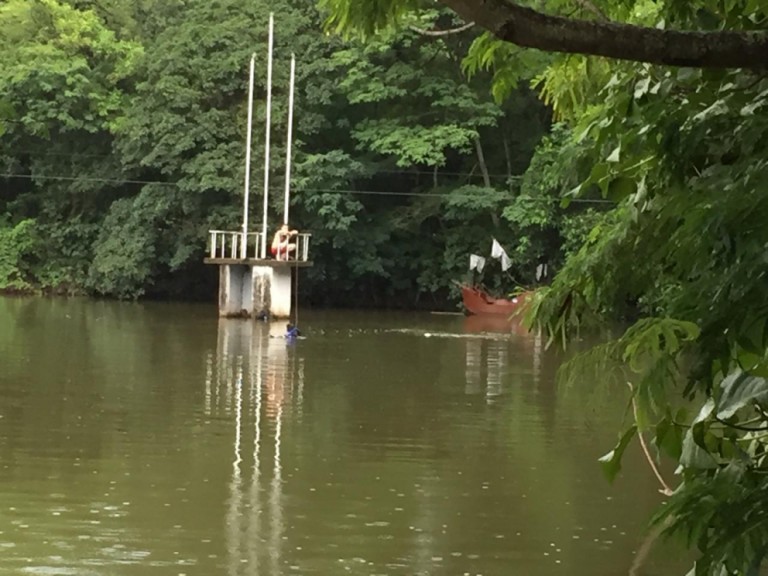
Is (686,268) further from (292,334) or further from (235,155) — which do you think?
(235,155)

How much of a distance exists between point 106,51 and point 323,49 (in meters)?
6.81

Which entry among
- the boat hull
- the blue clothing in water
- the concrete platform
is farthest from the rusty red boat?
the blue clothing in water

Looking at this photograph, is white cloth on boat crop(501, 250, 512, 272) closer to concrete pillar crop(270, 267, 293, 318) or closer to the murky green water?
concrete pillar crop(270, 267, 293, 318)

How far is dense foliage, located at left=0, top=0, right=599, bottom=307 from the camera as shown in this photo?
128ft

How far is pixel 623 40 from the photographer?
2438 millimetres

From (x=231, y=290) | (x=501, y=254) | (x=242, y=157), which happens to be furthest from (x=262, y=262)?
(x=501, y=254)

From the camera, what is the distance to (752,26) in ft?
10.0

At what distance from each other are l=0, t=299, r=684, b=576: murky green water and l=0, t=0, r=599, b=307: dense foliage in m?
18.0

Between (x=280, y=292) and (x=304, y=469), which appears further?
(x=280, y=292)

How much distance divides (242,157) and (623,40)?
36.8 metres

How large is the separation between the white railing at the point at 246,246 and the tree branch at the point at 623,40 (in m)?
30.2

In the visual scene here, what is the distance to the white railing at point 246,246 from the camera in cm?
3394

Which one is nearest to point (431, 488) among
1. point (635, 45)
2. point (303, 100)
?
point (635, 45)

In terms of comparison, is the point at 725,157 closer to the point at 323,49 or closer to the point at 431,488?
the point at 431,488
